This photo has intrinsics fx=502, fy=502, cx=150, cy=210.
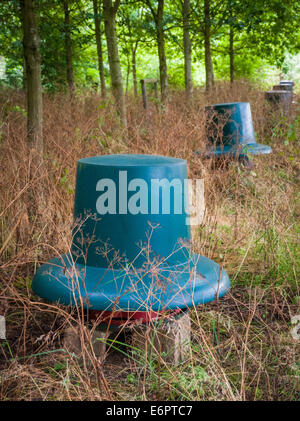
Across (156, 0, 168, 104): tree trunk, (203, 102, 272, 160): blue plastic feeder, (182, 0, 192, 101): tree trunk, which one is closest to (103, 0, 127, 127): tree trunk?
(203, 102, 272, 160): blue plastic feeder

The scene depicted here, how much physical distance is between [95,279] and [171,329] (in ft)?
1.59

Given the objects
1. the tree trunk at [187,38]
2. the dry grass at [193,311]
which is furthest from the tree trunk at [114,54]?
the tree trunk at [187,38]

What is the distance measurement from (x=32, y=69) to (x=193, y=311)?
8.50ft

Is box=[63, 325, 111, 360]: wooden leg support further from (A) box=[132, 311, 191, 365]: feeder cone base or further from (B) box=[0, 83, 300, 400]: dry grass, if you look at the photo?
(A) box=[132, 311, 191, 365]: feeder cone base

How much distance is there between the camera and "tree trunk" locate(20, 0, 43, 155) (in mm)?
4312

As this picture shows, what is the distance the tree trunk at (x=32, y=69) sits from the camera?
4.31 metres

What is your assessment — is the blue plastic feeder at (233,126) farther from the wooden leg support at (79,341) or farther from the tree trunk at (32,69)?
the wooden leg support at (79,341)

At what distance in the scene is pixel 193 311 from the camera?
3074 millimetres

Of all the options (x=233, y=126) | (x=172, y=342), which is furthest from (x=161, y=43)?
(x=172, y=342)

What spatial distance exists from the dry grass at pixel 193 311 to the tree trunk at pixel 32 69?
0.51 ft

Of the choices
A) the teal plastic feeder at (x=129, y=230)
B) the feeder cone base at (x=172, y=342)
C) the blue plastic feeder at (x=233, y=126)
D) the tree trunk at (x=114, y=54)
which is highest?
the tree trunk at (x=114, y=54)

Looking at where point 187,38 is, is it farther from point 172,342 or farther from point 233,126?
point 172,342
